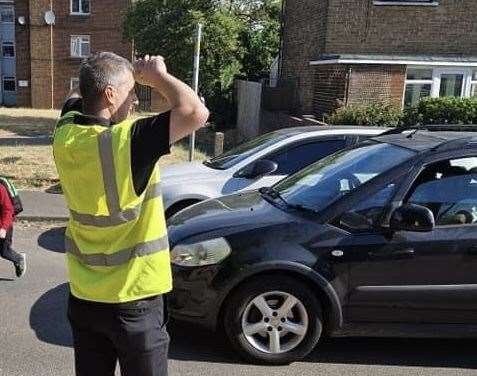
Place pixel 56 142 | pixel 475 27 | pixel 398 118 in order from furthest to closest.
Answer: pixel 475 27 < pixel 398 118 < pixel 56 142

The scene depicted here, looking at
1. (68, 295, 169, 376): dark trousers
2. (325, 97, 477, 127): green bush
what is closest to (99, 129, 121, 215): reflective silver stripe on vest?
(68, 295, 169, 376): dark trousers

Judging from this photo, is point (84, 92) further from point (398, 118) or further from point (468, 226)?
point (398, 118)

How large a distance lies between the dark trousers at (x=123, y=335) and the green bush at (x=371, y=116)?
37.3ft

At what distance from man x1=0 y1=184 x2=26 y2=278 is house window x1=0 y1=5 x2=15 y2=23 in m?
35.6

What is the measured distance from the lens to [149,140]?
6.43ft

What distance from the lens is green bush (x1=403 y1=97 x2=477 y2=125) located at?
12273 millimetres

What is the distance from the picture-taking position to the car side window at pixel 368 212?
3.89 meters

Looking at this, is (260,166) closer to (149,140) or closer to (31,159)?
(149,140)

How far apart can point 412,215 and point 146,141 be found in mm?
2241

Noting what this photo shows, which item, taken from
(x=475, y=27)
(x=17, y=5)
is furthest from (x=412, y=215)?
(x=17, y=5)

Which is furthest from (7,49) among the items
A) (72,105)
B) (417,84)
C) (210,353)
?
(72,105)

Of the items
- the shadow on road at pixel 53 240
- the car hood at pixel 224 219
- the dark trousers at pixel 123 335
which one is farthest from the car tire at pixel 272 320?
the shadow on road at pixel 53 240

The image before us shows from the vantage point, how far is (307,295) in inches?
153

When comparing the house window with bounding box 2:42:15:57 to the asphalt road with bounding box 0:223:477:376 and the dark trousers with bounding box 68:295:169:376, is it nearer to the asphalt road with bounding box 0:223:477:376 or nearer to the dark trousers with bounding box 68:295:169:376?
the asphalt road with bounding box 0:223:477:376
